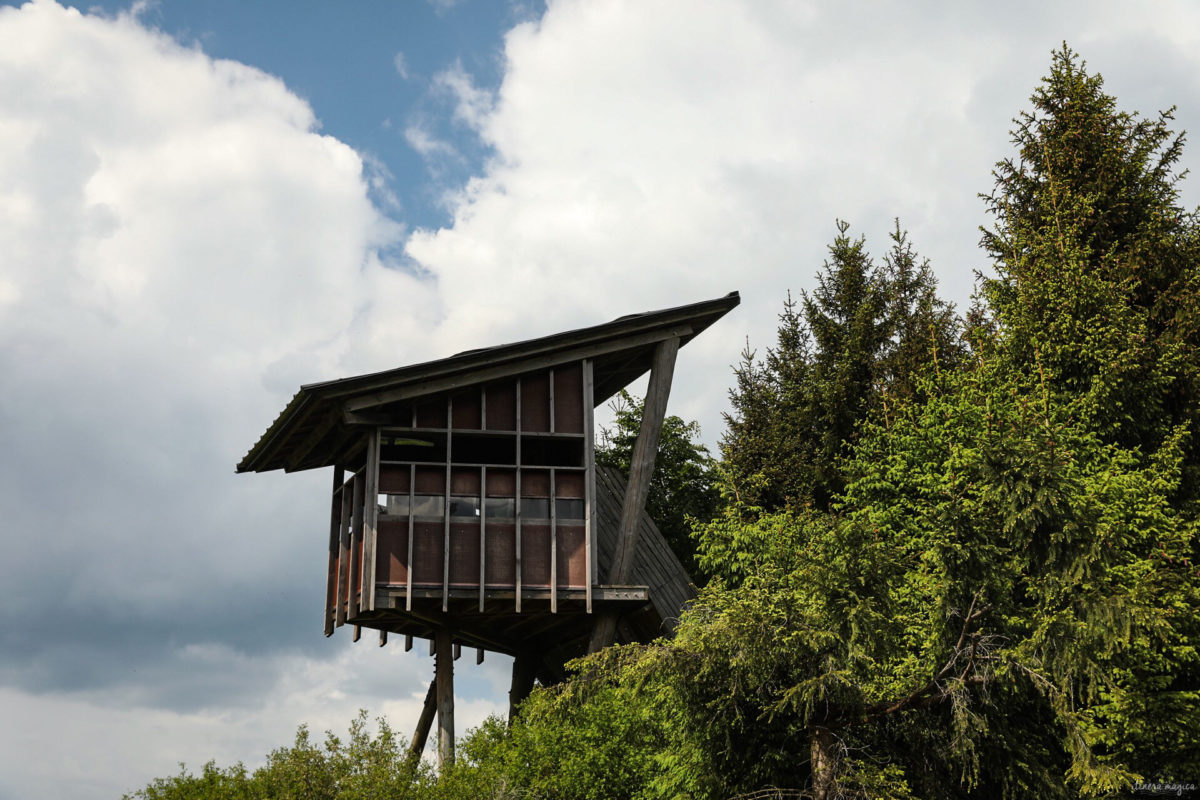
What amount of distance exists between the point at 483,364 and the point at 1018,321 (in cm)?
987

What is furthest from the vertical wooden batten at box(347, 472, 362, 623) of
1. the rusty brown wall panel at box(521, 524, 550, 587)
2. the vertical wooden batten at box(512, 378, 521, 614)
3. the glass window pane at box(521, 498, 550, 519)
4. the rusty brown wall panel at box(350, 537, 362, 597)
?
the glass window pane at box(521, 498, 550, 519)

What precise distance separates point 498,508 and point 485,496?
1.12 ft

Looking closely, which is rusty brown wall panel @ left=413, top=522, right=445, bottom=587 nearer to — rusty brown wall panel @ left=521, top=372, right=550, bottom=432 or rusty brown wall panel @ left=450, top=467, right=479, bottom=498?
rusty brown wall panel @ left=450, top=467, right=479, bottom=498

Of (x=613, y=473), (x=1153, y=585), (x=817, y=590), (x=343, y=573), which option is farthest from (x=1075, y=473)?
(x=343, y=573)

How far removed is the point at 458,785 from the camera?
17.2m

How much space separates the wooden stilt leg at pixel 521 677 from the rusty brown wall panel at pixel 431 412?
7.77m

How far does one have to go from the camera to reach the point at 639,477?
22.8m

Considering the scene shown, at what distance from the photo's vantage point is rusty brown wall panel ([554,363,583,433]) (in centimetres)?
2216

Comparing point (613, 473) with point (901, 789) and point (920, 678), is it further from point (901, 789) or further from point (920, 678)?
point (901, 789)

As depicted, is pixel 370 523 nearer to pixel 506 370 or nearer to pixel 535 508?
pixel 535 508

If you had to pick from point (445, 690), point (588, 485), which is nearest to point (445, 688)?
point (445, 690)

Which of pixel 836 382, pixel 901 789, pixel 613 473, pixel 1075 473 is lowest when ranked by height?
pixel 901 789

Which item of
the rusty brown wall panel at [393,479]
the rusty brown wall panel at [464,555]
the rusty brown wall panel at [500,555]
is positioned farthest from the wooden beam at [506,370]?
the rusty brown wall panel at [500,555]

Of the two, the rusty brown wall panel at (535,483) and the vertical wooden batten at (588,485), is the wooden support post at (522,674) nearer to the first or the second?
the vertical wooden batten at (588,485)
